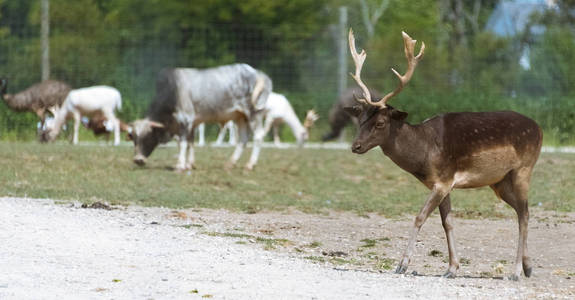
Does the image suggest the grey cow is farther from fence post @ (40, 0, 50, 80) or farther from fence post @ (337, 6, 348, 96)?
fence post @ (337, 6, 348, 96)

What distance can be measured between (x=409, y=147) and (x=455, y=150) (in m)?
0.38

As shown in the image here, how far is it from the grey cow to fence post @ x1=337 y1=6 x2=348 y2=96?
898 cm

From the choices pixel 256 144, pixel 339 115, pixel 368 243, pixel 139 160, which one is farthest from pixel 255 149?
pixel 368 243

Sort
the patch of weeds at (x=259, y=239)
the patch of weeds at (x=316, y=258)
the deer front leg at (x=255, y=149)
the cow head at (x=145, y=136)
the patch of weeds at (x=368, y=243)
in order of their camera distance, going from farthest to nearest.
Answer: the deer front leg at (x=255, y=149) < the cow head at (x=145, y=136) < the patch of weeds at (x=368, y=243) < the patch of weeds at (x=259, y=239) < the patch of weeds at (x=316, y=258)

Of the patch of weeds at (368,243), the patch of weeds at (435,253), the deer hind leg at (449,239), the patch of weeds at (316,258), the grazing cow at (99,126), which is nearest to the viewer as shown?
the deer hind leg at (449,239)

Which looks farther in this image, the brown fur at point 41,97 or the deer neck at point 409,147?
the brown fur at point 41,97

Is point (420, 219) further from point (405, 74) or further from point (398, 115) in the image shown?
point (405, 74)

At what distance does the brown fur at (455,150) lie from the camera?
8.31m

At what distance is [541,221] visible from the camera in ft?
39.3

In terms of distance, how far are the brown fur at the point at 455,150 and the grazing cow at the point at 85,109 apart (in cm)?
1477

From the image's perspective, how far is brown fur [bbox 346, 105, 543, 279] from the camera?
831 cm

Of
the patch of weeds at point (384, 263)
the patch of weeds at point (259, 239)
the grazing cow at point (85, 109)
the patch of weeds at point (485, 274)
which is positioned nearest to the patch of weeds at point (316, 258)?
the patch of weeds at point (384, 263)

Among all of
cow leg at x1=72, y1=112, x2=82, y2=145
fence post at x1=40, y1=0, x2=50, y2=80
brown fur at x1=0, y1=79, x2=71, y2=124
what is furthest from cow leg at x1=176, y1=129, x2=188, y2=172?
fence post at x1=40, y1=0, x2=50, y2=80

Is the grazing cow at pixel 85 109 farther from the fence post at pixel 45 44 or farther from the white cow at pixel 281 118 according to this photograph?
the white cow at pixel 281 118
